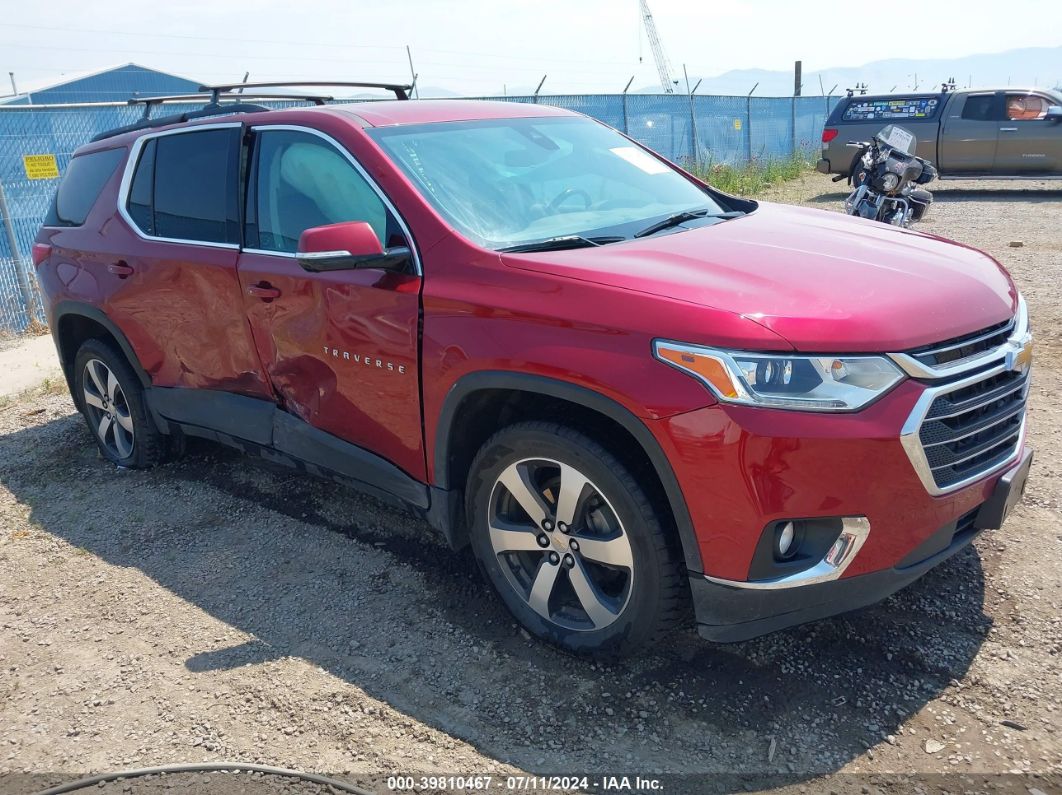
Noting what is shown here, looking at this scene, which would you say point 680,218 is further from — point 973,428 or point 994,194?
point 994,194

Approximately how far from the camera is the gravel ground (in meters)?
2.64

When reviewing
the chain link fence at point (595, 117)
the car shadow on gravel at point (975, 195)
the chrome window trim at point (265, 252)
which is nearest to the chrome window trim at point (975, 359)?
the chrome window trim at point (265, 252)

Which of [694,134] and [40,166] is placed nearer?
[40,166]

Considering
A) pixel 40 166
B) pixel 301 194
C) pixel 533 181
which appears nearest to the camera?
pixel 533 181

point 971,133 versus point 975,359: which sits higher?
point 975,359

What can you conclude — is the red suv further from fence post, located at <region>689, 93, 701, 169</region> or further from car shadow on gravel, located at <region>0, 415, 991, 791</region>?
fence post, located at <region>689, 93, 701, 169</region>

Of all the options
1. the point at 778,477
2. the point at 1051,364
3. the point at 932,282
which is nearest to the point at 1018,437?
the point at 932,282

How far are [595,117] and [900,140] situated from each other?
4.88 meters

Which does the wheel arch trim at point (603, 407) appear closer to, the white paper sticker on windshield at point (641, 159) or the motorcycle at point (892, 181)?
the white paper sticker on windshield at point (641, 159)

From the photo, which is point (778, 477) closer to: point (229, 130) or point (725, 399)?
point (725, 399)

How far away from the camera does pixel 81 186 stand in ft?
16.5

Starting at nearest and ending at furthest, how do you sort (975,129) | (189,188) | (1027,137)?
(189,188)
(1027,137)
(975,129)

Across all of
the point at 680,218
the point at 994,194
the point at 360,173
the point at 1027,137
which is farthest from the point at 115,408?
the point at 994,194

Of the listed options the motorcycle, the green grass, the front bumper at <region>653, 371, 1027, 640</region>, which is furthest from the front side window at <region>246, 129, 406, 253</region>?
the green grass
